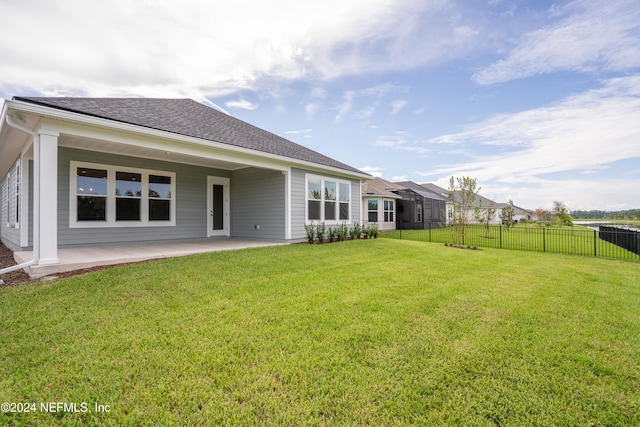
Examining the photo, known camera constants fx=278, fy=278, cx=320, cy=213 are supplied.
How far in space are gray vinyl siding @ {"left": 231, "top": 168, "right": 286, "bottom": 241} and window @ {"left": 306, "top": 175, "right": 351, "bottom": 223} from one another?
124cm

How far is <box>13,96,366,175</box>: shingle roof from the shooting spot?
601 cm

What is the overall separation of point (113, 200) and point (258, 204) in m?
4.49

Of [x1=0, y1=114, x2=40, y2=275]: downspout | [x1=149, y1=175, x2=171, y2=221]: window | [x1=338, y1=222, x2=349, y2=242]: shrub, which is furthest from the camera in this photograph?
[x1=338, y1=222, x2=349, y2=242]: shrub

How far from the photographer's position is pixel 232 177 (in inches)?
449

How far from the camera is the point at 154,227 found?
30.5 ft

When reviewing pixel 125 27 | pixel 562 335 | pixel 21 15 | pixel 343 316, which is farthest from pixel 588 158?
pixel 21 15

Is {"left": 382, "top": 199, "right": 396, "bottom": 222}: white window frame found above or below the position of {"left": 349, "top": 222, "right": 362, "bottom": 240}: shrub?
above

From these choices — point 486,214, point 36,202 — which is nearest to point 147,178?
point 36,202

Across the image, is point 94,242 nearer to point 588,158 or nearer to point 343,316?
point 343,316

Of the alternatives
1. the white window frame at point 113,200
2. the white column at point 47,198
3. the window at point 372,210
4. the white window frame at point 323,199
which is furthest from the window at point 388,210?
the white column at point 47,198

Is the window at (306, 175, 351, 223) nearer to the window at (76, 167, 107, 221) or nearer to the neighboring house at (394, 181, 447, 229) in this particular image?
the window at (76, 167, 107, 221)

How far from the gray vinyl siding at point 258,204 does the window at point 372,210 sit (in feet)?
38.3

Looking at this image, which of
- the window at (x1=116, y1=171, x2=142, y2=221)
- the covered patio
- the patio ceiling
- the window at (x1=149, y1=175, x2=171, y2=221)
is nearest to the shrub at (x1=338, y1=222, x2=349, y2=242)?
the patio ceiling

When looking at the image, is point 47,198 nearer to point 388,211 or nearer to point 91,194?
point 91,194
